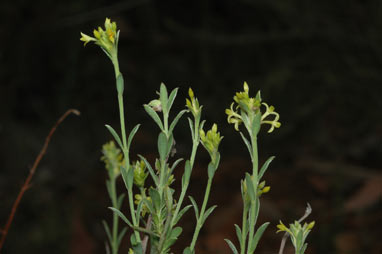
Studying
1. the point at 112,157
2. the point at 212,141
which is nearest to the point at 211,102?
the point at 112,157

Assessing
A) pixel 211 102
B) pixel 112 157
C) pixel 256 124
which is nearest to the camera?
pixel 256 124

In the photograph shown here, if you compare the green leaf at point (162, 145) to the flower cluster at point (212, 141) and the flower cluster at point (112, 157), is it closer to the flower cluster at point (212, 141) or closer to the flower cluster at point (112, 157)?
the flower cluster at point (212, 141)

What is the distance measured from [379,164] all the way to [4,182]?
2.22 meters

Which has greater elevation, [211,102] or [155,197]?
[211,102]

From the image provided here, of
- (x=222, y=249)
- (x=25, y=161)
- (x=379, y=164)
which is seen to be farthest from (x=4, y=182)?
(x=379, y=164)

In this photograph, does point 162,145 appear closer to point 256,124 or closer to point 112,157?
point 256,124

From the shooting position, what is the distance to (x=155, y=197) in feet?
1.97

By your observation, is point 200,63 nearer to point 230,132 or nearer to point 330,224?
point 230,132

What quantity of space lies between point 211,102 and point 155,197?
2.93 metres

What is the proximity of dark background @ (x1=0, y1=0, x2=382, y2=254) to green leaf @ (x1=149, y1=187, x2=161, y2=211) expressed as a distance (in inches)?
68.3

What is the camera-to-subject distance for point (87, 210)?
9.98ft

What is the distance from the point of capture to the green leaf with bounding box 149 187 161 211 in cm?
59

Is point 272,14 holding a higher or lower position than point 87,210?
higher

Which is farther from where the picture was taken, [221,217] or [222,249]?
[221,217]
